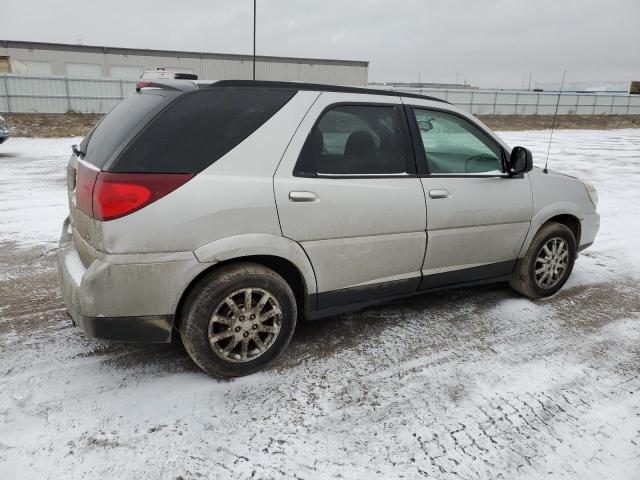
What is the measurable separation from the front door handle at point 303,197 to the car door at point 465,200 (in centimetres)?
92

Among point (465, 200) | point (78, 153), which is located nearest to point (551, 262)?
point (465, 200)

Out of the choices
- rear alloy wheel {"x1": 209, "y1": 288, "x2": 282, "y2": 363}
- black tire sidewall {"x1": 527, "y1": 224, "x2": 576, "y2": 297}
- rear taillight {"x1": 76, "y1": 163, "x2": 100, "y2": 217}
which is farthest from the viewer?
black tire sidewall {"x1": 527, "y1": 224, "x2": 576, "y2": 297}

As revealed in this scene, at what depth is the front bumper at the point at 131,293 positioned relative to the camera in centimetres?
259

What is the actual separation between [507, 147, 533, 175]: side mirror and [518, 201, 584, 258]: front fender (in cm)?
47

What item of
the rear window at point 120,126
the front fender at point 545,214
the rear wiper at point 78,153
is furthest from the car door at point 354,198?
the rear wiper at point 78,153

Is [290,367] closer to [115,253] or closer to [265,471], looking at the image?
[265,471]

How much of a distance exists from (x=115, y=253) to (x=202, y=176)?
61cm

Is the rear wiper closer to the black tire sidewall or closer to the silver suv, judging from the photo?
the silver suv

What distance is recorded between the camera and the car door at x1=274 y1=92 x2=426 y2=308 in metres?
2.97

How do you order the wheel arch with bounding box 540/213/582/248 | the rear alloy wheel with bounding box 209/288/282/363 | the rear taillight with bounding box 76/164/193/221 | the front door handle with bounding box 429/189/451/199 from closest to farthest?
the rear taillight with bounding box 76/164/193/221 → the rear alloy wheel with bounding box 209/288/282/363 → the front door handle with bounding box 429/189/451/199 → the wheel arch with bounding box 540/213/582/248

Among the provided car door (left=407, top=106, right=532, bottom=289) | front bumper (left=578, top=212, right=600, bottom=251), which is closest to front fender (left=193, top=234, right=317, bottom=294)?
car door (left=407, top=106, right=532, bottom=289)

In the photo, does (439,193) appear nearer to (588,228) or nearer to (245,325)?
(245,325)

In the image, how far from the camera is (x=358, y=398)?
2893 mm

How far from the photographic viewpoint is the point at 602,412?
2.82 meters
